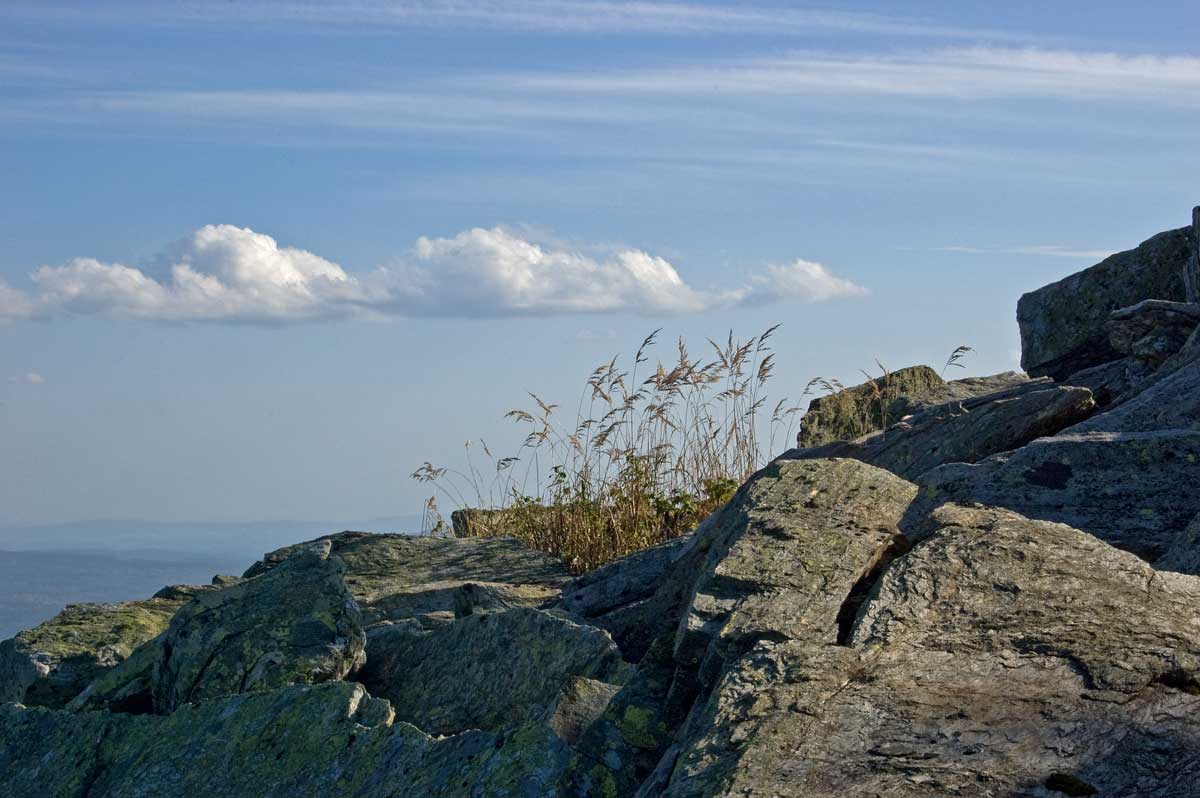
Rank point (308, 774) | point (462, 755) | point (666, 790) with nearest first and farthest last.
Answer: point (666, 790) → point (462, 755) → point (308, 774)

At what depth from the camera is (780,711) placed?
332cm

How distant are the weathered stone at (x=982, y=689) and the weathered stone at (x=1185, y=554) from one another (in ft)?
3.09

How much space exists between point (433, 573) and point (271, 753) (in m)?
4.01

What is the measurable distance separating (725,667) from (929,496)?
249 centimetres

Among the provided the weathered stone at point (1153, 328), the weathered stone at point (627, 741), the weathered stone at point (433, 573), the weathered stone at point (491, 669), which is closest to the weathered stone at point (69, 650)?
the weathered stone at point (433, 573)

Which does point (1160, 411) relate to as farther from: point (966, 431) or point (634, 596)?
point (634, 596)

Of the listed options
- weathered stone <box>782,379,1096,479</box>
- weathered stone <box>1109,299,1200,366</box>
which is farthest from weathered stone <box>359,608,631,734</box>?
weathered stone <box>1109,299,1200,366</box>

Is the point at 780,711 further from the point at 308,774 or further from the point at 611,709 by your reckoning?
the point at 308,774

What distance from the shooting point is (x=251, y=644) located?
20.8ft

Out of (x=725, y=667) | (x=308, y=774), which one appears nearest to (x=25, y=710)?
(x=308, y=774)

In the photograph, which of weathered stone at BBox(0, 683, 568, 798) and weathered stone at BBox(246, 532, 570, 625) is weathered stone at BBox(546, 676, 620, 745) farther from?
weathered stone at BBox(246, 532, 570, 625)

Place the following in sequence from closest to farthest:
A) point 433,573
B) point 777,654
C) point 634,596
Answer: point 777,654, point 634,596, point 433,573

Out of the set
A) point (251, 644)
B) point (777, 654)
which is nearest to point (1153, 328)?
point (777, 654)

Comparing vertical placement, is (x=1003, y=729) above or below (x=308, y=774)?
above
